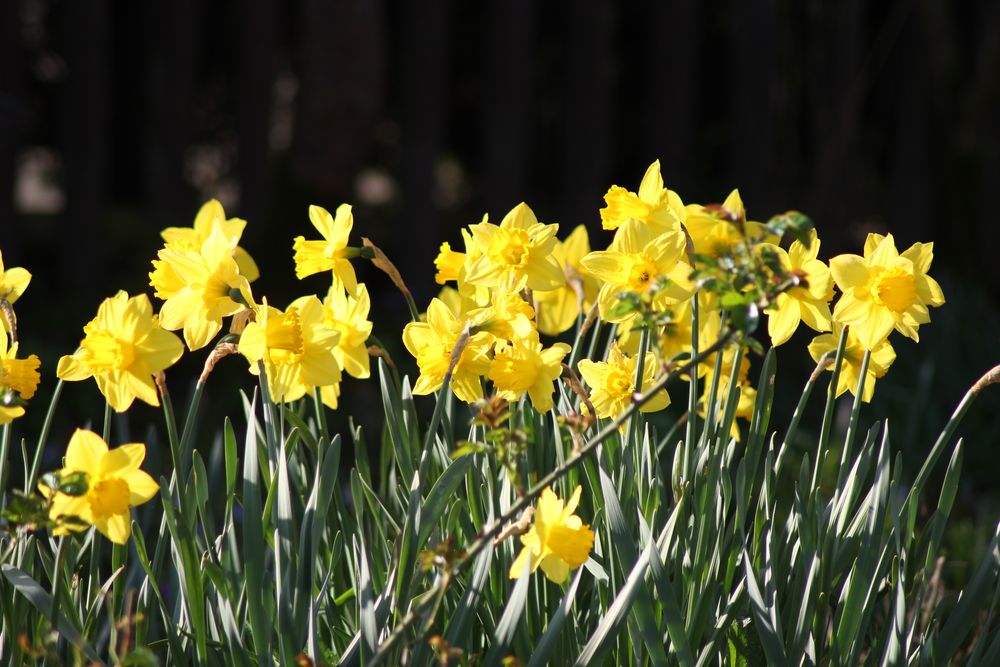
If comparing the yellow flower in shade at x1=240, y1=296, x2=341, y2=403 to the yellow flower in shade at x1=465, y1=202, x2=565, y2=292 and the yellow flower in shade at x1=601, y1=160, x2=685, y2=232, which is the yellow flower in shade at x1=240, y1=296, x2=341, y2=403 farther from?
the yellow flower in shade at x1=601, y1=160, x2=685, y2=232

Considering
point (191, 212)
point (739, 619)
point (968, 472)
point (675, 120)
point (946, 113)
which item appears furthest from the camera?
point (946, 113)

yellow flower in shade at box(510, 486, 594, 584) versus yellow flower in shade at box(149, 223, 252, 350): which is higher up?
yellow flower in shade at box(149, 223, 252, 350)

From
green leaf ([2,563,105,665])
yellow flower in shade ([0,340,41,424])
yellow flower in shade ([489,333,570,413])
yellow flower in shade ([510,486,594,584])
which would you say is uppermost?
yellow flower in shade ([0,340,41,424])

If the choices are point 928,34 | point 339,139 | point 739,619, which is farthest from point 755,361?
point 928,34

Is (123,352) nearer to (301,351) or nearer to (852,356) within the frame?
(301,351)

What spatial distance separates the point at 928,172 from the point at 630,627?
499 centimetres

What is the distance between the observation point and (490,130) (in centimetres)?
452

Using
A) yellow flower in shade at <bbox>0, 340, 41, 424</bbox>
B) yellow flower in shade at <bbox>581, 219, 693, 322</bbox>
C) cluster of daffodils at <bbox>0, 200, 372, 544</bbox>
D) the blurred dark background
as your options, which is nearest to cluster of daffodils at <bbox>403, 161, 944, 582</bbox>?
Answer: yellow flower in shade at <bbox>581, 219, 693, 322</bbox>

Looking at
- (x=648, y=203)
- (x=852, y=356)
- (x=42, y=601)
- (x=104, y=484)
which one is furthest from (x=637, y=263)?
(x=42, y=601)

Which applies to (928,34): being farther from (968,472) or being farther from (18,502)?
(18,502)

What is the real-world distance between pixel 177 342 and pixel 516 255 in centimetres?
39

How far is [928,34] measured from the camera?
5.14 m

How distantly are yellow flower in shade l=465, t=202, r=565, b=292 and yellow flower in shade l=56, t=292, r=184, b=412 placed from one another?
1.14 feet

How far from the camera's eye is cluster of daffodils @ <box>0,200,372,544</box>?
980 mm
